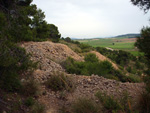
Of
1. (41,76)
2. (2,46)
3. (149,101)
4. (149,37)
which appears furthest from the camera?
(41,76)

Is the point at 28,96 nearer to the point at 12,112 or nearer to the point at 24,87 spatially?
the point at 24,87

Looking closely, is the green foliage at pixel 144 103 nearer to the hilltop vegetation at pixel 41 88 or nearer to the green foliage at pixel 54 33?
the hilltop vegetation at pixel 41 88

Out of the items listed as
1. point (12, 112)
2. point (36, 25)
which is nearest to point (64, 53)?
point (36, 25)

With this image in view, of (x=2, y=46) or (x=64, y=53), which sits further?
(x=64, y=53)

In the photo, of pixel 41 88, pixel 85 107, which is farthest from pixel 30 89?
pixel 85 107

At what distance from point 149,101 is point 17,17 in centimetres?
483

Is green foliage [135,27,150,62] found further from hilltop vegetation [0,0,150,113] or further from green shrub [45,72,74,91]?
green shrub [45,72,74,91]

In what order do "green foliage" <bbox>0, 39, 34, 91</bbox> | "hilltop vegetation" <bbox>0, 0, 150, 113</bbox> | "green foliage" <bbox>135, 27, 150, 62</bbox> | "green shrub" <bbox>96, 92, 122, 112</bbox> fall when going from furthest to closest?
"green foliage" <bbox>135, 27, 150, 62</bbox>
"green foliage" <bbox>0, 39, 34, 91</bbox>
"hilltop vegetation" <bbox>0, 0, 150, 113</bbox>
"green shrub" <bbox>96, 92, 122, 112</bbox>

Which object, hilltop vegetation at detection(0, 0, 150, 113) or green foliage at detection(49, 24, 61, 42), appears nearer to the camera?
hilltop vegetation at detection(0, 0, 150, 113)

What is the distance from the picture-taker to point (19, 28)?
5.12 metres

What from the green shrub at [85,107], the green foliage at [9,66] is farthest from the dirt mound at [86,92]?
the green foliage at [9,66]

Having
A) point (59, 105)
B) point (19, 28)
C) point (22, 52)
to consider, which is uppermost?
point (19, 28)

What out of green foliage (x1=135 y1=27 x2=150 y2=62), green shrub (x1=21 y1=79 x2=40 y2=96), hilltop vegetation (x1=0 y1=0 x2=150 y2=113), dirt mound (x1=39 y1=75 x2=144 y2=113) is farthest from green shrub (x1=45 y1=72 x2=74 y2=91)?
green foliage (x1=135 y1=27 x2=150 y2=62)

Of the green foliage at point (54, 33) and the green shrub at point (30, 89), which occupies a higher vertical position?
the green foliage at point (54, 33)
